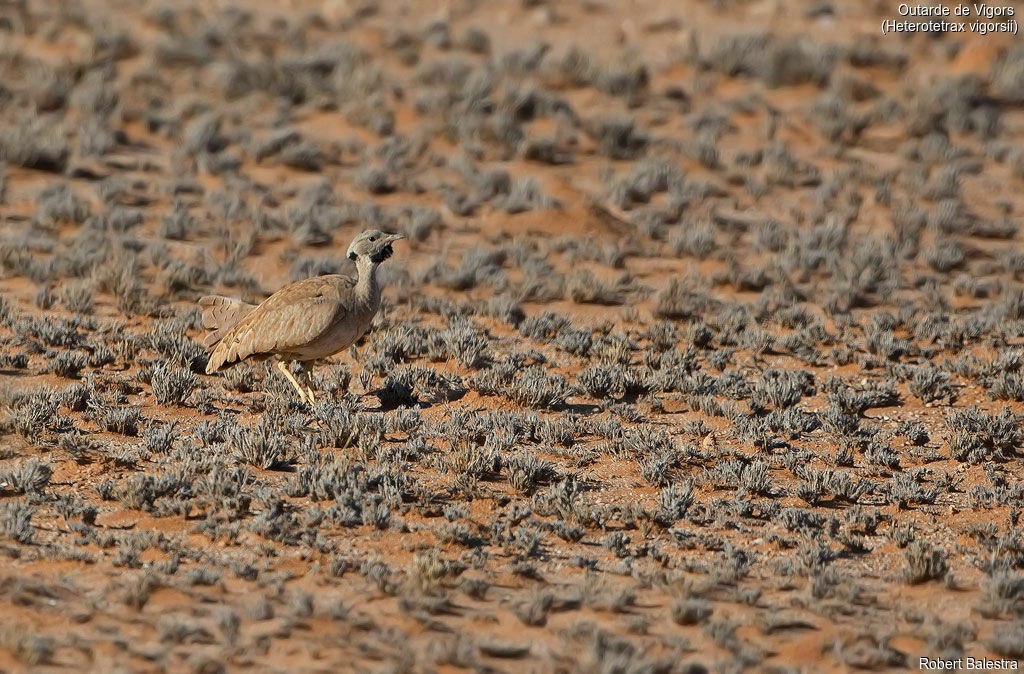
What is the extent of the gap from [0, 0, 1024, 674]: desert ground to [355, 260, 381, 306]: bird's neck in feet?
3.00

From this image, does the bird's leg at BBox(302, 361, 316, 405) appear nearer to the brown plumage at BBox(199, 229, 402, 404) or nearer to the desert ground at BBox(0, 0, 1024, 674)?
the brown plumage at BBox(199, 229, 402, 404)

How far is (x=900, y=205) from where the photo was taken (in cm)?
1841

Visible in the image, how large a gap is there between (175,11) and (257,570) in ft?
60.2

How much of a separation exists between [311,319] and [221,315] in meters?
1.67

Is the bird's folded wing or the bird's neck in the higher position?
the bird's neck

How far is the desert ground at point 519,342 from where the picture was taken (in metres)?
8.10

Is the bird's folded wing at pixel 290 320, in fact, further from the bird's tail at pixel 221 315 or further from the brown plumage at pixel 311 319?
the bird's tail at pixel 221 315

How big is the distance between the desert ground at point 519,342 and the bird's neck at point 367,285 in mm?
915

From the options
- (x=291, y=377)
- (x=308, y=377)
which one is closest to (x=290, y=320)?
(x=291, y=377)

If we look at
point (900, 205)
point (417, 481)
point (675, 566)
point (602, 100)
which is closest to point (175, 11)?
point (602, 100)

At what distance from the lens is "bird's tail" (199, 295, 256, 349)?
37.6 feet

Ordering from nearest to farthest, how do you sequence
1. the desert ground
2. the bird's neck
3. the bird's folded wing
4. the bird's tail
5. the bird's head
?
the desert ground → the bird's folded wing → the bird's neck → the bird's head → the bird's tail

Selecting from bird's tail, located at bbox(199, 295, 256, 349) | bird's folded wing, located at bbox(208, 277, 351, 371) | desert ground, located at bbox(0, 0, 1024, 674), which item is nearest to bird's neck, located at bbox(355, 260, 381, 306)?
bird's folded wing, located at bbox(208, 277, 351, 371)

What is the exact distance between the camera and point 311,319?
10.4 metres
